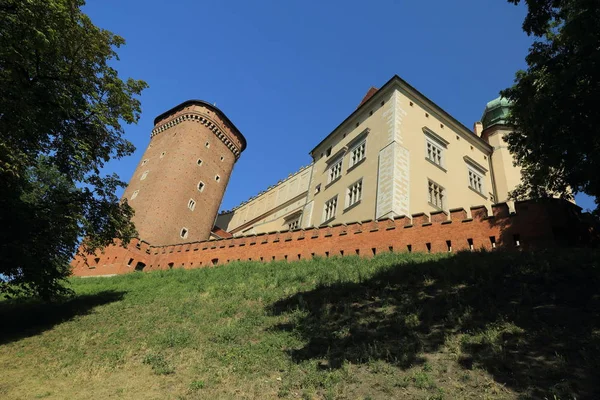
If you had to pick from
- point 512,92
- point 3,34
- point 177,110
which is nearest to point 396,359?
point 512,92

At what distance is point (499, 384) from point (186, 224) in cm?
3238

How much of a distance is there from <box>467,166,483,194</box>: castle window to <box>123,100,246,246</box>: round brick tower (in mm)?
23164

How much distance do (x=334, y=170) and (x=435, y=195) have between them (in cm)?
765

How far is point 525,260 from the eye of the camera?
1145 centimetres

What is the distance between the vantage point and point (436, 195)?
78.2 feet

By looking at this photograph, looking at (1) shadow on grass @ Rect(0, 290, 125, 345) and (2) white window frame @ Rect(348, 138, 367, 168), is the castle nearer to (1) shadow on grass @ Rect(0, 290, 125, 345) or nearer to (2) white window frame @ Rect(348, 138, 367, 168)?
(2) white window frame @ Rect(348, 138, 367, 168)

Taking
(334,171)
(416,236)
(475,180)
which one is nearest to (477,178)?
(475,180)

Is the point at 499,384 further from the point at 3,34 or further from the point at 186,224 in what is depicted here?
the point at 186,224

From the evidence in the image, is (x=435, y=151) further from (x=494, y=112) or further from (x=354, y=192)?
(x=494, y=112)

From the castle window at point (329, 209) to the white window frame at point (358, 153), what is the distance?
102 inches

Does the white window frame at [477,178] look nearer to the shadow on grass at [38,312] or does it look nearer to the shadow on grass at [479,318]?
the shadow on grass at [479,318]

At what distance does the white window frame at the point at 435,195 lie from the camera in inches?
916

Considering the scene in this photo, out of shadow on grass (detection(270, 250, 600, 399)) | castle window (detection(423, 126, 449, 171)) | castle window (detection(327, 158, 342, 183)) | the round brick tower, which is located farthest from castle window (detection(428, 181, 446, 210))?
the round brick tower

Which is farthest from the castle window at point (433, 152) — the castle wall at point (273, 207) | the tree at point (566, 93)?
the castle wall at point (273, 207)
